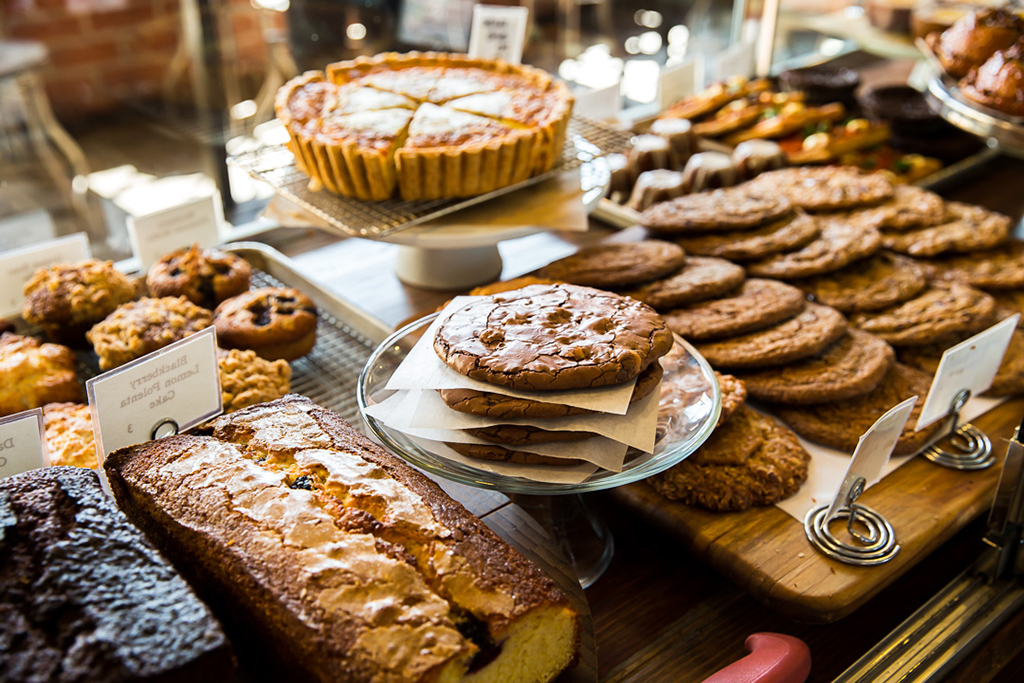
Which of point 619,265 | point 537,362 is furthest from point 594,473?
point 619,265

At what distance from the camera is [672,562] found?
1712 millimetres

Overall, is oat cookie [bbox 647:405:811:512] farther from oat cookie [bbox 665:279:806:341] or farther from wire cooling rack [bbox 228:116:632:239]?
wire cooling rack [bbox 228:116:632:239]

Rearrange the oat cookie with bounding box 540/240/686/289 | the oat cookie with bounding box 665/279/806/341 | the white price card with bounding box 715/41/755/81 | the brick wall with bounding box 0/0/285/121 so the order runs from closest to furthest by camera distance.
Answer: the oat cookie with bounding box 665/279/806/341 → the oat cookie with bounding box 540/240/686/289 → the white price card with bounding box 715/41/755/81 → the brick wall with bounding box 0/0/285/121

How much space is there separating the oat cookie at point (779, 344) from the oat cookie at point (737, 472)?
6.8 inches

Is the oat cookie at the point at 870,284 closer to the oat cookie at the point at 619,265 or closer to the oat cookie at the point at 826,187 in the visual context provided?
the oat cookie at the point at 826,187

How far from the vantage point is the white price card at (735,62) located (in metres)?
3.74

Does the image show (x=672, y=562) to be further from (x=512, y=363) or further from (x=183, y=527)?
(x=183, y=527)

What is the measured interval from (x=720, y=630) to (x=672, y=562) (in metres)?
0.19

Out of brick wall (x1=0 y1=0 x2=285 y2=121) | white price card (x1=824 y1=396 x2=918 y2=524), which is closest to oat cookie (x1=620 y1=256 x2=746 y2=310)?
white price card (x1=824 y1=396 x2=918 y2=524)

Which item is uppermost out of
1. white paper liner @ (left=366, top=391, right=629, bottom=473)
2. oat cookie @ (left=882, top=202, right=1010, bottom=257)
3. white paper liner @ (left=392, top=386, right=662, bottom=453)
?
white paper liner @ (left=392, top=386, right=662, bottom=453)

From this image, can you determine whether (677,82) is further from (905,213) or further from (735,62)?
(905,213)

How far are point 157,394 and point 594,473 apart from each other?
794mm

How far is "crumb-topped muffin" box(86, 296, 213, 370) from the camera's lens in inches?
69.9

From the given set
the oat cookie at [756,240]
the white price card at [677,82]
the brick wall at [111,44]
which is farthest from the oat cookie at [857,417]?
the brick wall at [111,44]
